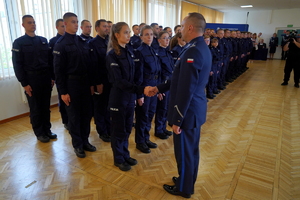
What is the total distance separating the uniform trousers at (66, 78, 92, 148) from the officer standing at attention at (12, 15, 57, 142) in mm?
702

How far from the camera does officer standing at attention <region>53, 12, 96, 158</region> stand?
248 cm

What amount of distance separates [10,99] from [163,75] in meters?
2.92

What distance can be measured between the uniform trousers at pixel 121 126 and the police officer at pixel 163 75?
2.87 ft

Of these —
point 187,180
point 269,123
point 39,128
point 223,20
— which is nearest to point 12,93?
point 39,128

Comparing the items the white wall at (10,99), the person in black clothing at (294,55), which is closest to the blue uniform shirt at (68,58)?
the white wall at (10,99)

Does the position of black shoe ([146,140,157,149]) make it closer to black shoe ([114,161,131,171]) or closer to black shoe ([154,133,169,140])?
black shoe ([154,133,169,140])

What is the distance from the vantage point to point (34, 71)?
9.78ft

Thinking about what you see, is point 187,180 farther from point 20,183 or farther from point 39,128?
point 39,128

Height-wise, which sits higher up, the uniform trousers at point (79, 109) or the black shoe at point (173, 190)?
the uniform trousers at point (79, 109)

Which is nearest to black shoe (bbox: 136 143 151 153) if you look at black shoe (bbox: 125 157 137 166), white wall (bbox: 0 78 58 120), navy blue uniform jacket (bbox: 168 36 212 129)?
black shoe (bbox: 125 157 137 166)

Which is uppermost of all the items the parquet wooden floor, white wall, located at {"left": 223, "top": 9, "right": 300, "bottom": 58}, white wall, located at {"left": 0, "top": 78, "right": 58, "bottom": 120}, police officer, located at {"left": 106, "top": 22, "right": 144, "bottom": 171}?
white wall, located at {"left": 223, "top": 9, "right": 300, "bottom": 58}

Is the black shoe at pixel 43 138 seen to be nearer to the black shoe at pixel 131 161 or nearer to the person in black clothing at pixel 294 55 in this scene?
the black shoe at pixel 131 161

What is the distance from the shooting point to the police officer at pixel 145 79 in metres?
2.65

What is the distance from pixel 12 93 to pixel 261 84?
22.7 ft
